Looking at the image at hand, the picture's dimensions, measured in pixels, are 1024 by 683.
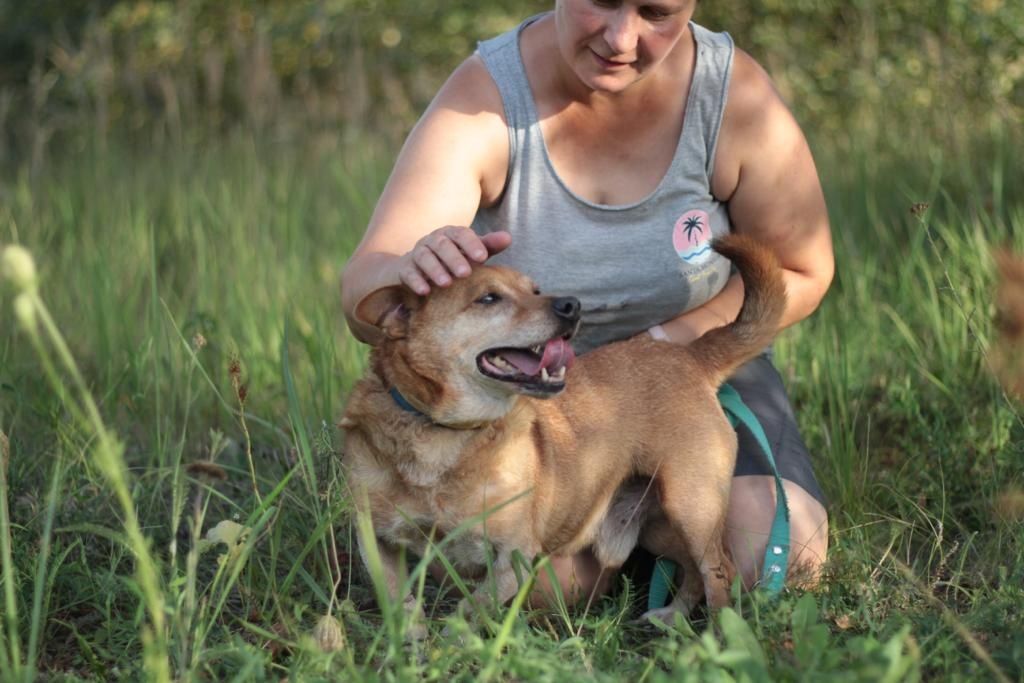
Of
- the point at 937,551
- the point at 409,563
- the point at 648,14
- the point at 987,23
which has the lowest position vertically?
the point at 937,551

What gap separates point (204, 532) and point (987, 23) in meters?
3.88

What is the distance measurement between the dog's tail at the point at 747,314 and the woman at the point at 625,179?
161 mm

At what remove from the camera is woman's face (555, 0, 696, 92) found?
2.65m

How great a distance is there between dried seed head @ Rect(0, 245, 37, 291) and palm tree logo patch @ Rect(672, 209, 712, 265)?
188 centimetres

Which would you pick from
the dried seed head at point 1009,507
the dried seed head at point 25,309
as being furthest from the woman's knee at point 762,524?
the dried seed head at point 25,309

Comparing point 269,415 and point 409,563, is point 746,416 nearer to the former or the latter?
point 409,563

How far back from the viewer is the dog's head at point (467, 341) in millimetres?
2492

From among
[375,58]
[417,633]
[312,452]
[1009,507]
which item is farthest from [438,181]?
[375,58]

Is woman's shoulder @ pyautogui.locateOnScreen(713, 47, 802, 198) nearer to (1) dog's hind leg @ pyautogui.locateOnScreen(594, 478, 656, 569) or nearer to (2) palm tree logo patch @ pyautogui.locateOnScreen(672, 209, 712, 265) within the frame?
(2) palm tree logo patch @ pyautogui.locateOnScreen(672, 209, 712, 265)

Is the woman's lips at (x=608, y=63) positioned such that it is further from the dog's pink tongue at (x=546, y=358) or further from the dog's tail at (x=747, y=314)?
the dog's pink tongue at (x=546, y=358)

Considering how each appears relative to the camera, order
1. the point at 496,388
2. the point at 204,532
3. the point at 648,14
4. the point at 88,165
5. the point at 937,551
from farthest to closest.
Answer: the point at 88,165 → the point at 204,532 → the point at 937,551 → the point at 648,14 → the point at 496,388

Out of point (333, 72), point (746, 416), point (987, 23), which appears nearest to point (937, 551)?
point (746, 416)

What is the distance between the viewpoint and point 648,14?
8.79 feet

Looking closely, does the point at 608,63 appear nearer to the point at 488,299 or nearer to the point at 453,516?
the point at 488,299
